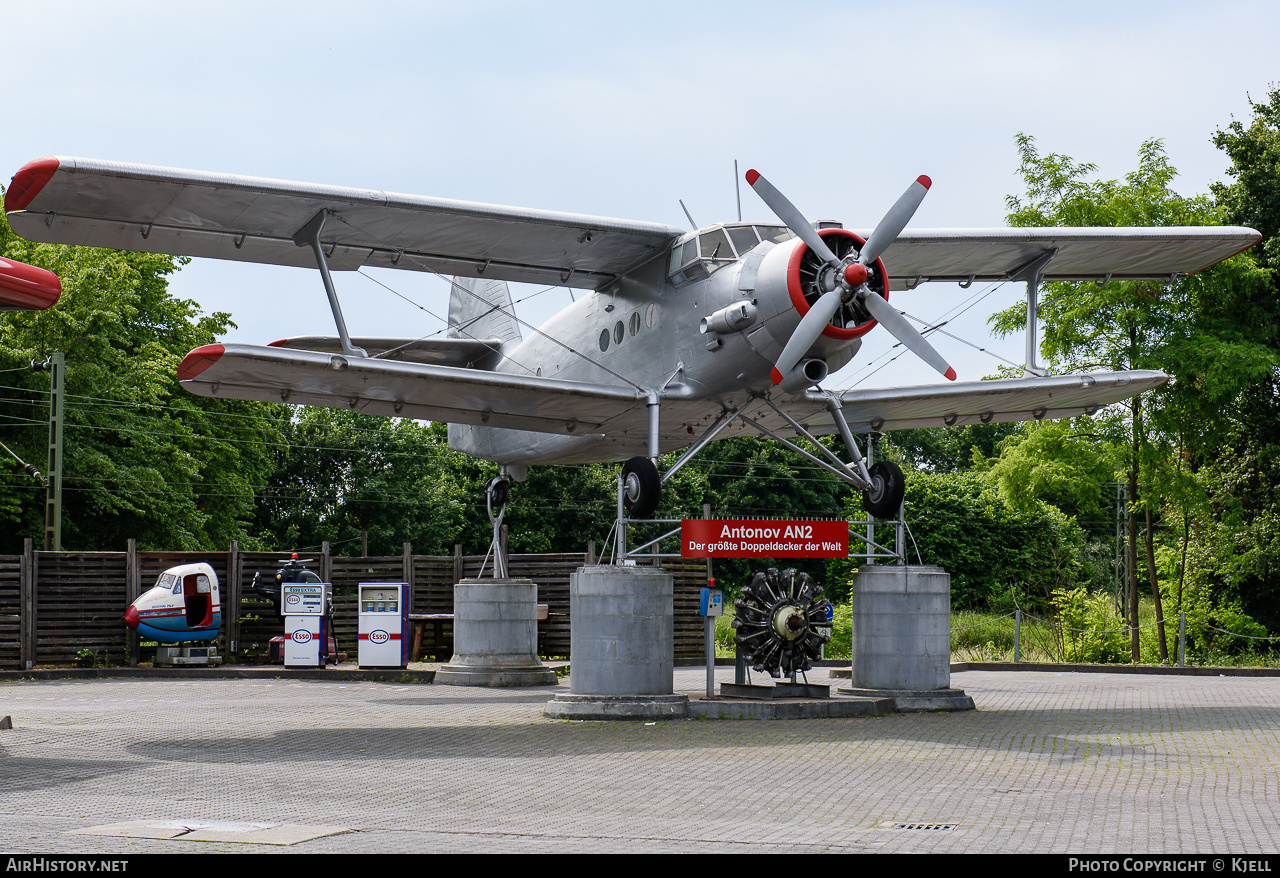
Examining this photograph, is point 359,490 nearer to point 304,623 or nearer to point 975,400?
point 304,623

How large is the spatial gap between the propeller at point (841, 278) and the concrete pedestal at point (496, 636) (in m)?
9.44

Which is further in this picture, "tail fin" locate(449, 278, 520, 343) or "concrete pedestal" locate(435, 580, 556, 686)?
"tail fin" locate(449, 278, 520, 343)

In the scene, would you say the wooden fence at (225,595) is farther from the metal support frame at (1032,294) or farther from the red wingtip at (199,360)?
the red wingtip at (199,360)

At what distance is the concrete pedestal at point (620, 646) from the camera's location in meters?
14.8

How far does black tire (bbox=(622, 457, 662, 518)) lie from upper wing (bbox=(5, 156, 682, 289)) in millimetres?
3172

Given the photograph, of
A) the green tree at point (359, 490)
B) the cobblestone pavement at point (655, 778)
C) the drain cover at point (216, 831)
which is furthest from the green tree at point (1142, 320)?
the green tree at point (359, 490)

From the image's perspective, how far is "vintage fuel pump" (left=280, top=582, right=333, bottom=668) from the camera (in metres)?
24.4

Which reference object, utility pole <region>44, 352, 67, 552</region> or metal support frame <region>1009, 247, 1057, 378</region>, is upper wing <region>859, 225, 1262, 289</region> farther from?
utility pole <region>44, 352, 67, 552</region>

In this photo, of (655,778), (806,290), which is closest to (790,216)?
(806,290)

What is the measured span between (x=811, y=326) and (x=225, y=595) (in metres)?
16.7

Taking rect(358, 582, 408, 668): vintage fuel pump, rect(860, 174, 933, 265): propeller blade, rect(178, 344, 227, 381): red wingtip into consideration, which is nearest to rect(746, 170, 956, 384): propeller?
rect(860, 174, 933, 265): propeller blade
